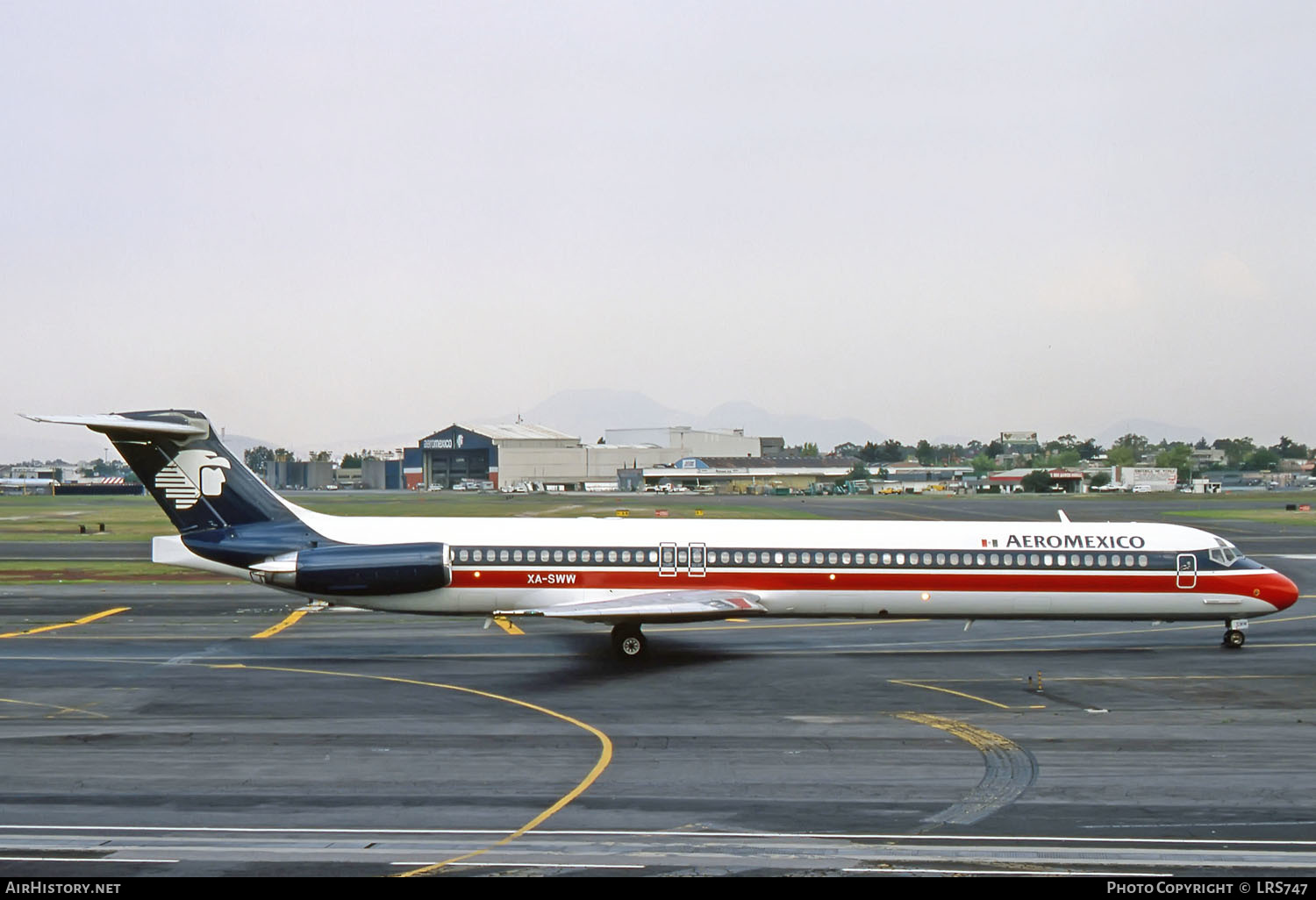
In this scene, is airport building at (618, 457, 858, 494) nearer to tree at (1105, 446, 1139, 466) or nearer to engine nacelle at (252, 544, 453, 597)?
tree at (1105, 446, 1139, 466)

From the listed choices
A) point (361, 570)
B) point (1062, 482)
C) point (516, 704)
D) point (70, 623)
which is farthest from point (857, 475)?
point (516, 704)

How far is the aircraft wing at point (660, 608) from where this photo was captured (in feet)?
78.5

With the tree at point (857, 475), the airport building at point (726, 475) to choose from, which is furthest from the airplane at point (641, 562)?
the tree at point (857, 475)

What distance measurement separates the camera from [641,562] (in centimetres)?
2608

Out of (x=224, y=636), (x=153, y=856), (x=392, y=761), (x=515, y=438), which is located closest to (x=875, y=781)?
(x=392, y=761)

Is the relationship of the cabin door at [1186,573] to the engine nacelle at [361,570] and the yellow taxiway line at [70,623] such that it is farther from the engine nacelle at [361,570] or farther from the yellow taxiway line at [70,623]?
the yellow taxiway line at [70,623]

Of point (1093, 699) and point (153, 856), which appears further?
point (1093, 699)

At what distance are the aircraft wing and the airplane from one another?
94mm

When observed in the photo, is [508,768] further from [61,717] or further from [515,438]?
[515,438]

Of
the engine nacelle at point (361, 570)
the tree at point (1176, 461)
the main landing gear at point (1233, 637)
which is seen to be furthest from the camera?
the tree at point (1176, 461)

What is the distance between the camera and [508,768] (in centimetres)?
1633

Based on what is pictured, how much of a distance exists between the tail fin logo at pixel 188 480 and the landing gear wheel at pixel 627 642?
10.0 metres

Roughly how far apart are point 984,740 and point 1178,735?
3.31m

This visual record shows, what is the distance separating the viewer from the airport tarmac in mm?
12555
